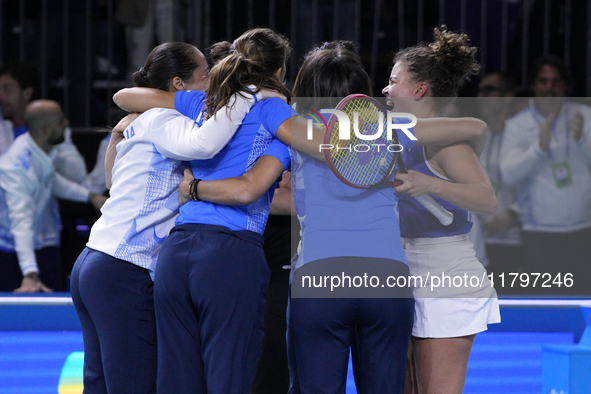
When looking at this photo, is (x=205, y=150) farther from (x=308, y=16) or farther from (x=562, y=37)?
(x=562, y=37)

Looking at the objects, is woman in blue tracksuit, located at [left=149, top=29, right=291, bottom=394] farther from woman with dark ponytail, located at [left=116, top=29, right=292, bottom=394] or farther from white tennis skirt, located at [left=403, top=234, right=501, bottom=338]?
white tennis skirt, located at [left=403, top=234, right=501, bottom=338]

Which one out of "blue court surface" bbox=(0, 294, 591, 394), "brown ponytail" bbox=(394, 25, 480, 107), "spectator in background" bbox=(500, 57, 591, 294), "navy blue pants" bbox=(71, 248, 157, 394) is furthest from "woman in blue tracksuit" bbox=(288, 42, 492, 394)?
"spectator in background" bbox=(500, 57, 591, 294)

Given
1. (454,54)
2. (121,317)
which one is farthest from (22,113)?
(454,54)

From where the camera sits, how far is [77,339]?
9.44 ft

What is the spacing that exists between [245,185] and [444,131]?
1.80 ft

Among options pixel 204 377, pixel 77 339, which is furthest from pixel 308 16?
pixel 204 377

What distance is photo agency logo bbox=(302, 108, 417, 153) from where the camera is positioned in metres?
1.58

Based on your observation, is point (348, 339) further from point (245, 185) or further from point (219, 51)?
point (219, 51)

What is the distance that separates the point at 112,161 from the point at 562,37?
3.79 metres

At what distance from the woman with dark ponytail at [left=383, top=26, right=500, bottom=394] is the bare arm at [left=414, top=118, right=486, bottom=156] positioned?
32mm

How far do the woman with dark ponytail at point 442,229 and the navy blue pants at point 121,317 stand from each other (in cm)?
72

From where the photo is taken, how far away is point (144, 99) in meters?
1.78

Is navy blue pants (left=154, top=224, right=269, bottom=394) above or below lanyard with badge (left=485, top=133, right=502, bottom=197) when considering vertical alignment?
below

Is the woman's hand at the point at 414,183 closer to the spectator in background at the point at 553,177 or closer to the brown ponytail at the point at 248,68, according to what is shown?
the brown ponytail at the point at 248,68
